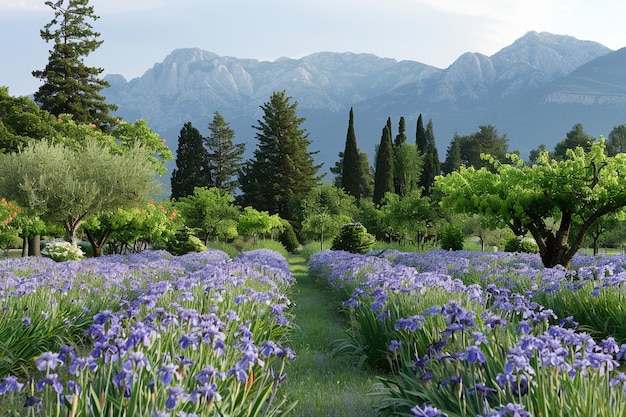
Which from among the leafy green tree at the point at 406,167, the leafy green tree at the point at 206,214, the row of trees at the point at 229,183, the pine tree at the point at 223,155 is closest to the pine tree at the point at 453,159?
the row of trees at the point at 229,183

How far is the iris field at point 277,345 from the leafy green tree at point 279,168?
3890 centimetres

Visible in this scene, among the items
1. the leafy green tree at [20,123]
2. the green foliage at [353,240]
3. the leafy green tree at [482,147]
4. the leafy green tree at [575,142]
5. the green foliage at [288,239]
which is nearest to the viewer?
the green foliage at [353,240]

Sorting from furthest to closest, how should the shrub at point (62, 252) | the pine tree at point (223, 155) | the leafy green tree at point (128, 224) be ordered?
the pine tree at point (223, 155) → the leafy green tree at point (128, 224) → the shrub at point (62, 252)

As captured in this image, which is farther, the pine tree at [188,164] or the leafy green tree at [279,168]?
the pine tree at [188,164]

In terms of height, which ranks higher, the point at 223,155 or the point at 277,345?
the point at 223,155

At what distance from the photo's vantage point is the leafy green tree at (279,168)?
165 feet

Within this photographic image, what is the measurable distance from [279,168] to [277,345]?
46.8 metres

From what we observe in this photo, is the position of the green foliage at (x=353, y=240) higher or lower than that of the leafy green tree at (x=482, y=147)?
lower

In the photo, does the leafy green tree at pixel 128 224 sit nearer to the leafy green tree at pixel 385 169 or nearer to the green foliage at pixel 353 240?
the green foliage at pixel 353 240

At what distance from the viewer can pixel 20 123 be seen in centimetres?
2962

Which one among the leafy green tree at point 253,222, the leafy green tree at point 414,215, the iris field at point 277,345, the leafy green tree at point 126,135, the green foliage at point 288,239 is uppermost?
the leafy green tree at point 126,135

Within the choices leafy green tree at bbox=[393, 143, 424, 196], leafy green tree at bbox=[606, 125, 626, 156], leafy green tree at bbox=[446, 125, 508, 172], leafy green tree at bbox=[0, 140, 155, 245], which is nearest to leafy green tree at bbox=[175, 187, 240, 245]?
leafy green tree at bbox=[0, 140, 155, 245]

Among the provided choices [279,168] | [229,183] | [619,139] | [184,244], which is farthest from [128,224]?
[619,139]

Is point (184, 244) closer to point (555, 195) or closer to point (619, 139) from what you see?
point (555, 195)
